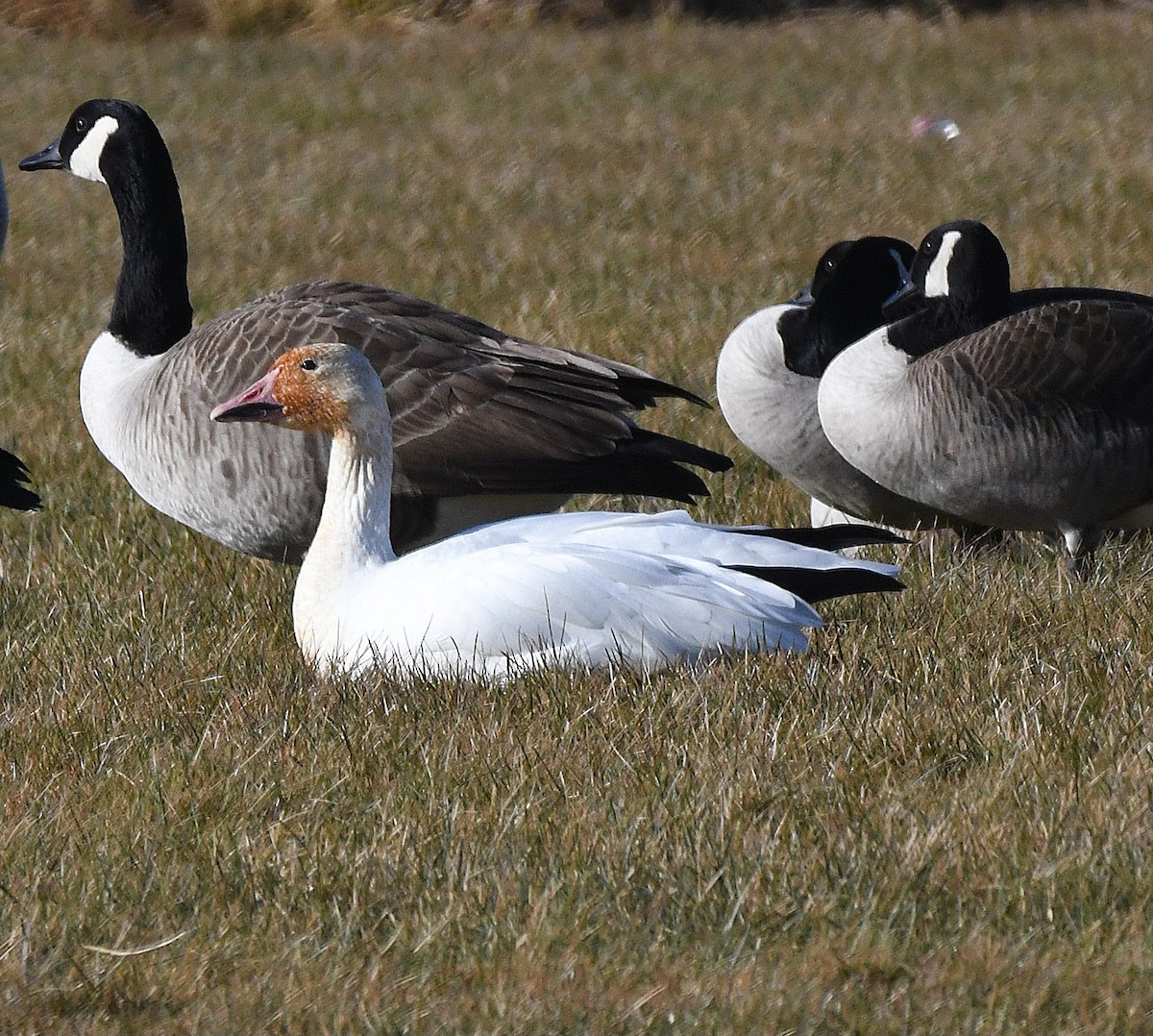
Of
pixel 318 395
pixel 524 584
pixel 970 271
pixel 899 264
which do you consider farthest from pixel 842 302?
pixel 524 584

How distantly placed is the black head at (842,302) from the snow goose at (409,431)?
82cm

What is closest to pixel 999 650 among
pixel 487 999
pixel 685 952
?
pixel 685 952

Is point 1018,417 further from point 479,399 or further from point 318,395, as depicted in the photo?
point 318,395

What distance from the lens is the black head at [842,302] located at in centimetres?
629

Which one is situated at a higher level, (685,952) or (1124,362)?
(1124,362)

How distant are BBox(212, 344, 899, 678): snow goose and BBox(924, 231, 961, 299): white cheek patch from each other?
1.53 metres

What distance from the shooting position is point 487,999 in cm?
300

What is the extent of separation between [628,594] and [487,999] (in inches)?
61.3

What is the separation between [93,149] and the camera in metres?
6.74

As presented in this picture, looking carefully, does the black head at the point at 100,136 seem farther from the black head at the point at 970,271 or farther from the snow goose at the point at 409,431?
the black head at the point at 970,271

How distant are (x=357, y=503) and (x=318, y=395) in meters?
0.29

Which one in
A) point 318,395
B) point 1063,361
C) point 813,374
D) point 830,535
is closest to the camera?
point 830,535

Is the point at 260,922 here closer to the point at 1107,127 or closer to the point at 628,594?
the point at 628,594

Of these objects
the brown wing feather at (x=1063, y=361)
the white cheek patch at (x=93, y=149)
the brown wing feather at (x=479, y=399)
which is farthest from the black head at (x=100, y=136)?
the brown wing feather at (x=1063, y=361)
